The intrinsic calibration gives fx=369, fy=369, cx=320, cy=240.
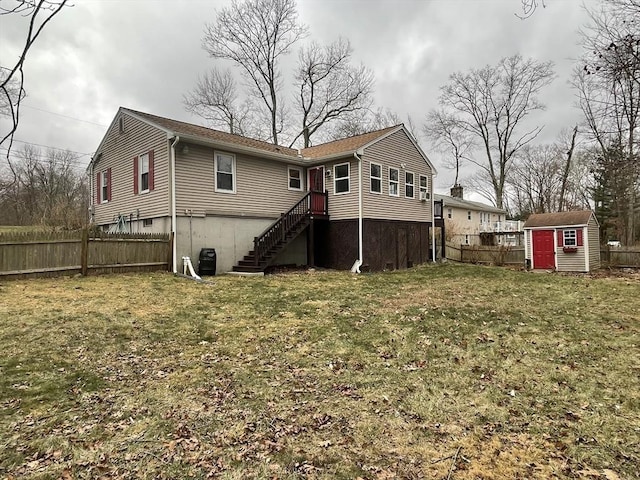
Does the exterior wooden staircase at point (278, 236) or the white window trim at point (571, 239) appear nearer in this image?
the exterior wooden staircase at point (278, 236)

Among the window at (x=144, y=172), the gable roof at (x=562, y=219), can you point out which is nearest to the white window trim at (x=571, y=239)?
the gable roof at (x=562, y=219)

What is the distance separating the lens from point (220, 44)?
93.2 ft

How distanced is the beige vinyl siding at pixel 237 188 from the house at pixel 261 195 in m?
0.03

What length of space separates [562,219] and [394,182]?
888 cm

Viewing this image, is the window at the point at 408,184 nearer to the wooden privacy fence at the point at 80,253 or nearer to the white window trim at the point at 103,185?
the wooden privacy fence at the point at 80,253

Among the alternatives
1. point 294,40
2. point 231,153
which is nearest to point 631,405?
point 231,153

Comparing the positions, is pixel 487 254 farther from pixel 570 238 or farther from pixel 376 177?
pixel 376 177

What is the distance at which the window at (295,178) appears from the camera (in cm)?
1549

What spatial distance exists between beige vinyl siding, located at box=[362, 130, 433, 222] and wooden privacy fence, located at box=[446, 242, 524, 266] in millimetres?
6609

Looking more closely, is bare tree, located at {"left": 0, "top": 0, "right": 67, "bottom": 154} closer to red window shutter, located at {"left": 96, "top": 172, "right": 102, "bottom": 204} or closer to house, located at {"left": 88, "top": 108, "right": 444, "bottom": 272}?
house, located at {"left": 88, "top": 108, "right": 444, "bottom": 272}

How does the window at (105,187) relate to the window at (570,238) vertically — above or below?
above

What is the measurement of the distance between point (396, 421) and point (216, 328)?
3746mm

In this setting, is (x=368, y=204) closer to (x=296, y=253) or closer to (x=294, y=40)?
(x=296, y=253)

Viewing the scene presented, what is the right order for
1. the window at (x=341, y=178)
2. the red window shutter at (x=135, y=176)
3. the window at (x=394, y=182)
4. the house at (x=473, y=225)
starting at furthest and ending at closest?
the house at (x=473, y=225) → the window at (x=394, y=182) → the window at (x=341, y=178) → the red window shutter at (x=135, y=176)
